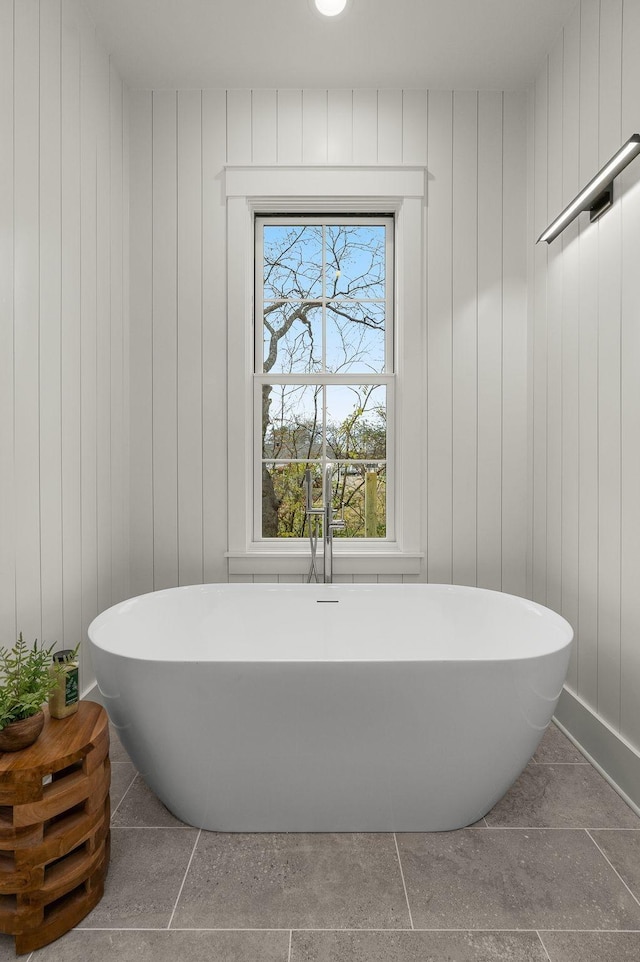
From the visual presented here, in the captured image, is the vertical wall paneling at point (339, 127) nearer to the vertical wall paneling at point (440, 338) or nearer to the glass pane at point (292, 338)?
the vertical wall paneling at point (440, 338)

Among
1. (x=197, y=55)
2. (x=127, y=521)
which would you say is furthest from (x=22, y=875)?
(x=197, y=55)

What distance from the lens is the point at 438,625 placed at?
2.38 meters

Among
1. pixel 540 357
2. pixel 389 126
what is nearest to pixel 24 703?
pixel 540 357

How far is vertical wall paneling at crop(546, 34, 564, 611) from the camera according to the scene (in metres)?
2.38

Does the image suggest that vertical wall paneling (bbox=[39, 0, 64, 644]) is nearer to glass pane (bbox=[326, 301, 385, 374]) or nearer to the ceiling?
the ceiling

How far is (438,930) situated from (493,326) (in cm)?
234

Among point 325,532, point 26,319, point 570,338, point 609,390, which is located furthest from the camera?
point 325,532

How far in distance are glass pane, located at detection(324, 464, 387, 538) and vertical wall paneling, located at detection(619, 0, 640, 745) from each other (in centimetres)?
117

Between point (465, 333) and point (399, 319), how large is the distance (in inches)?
12.8

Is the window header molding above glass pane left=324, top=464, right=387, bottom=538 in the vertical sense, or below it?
above

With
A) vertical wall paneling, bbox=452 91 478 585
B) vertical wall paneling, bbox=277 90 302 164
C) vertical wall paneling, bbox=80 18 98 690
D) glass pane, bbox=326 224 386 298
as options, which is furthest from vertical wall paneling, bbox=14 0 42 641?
vertical wall paneling, bbox=452 91 478 585

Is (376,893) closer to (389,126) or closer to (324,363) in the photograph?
(324,363)

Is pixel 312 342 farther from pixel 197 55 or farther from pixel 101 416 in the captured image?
pixel 197 55

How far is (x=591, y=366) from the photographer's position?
2.12 metres
